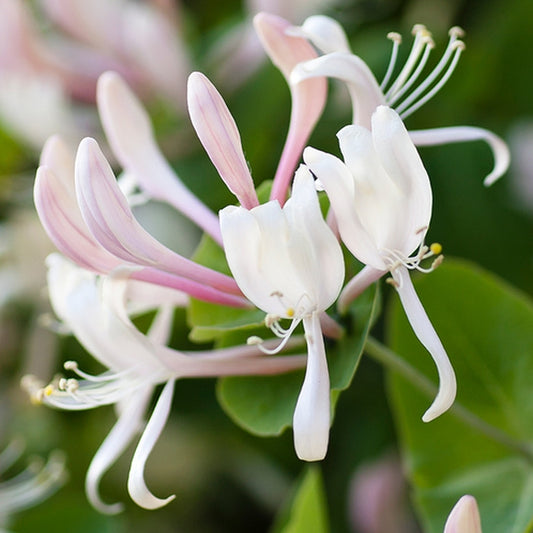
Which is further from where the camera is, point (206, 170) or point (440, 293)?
point (206, 170)

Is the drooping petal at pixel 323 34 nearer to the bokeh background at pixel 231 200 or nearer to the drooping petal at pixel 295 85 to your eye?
the drooping petal at pixel 295 85

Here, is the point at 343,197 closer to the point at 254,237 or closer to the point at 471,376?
the point at 254,237

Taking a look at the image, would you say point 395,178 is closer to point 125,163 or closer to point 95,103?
point 125,163

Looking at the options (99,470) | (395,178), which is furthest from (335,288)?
(99,470)

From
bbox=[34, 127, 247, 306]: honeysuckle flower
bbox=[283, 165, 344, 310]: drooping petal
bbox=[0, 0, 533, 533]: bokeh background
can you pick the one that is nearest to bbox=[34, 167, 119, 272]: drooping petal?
bbox=[34, 127, 247, 306]: honeysuckle flower

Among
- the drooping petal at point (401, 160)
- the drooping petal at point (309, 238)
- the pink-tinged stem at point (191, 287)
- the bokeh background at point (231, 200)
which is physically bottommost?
the bokeh background at point (231, 200)

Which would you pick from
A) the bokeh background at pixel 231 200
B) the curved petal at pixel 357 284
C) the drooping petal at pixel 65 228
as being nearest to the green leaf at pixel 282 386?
the curved petal at pixel 357 284

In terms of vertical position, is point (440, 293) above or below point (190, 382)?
above
